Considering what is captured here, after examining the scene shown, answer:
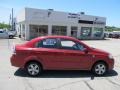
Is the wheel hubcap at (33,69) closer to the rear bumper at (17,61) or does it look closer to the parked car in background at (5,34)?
the rear bumper at (17,61)

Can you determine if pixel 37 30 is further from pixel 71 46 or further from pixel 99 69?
pixel 99 69

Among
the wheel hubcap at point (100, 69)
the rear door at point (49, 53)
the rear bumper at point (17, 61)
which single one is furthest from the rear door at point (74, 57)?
the rear bumper at point (17, 61)

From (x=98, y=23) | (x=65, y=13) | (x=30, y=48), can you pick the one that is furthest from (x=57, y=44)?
(x=98, y=23)

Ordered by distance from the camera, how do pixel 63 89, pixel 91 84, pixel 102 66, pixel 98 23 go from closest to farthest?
pixel 63 89 < pixel 91 84 < pixel 102 66 < pixel 98 23

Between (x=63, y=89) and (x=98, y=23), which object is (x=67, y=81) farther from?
(x=98, y=23)

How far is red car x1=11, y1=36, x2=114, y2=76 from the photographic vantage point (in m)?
8.09

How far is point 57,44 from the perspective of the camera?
27.3 feet

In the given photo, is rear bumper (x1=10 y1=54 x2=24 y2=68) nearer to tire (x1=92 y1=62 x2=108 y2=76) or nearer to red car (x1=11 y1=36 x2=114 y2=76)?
red car (x1=11 y1=36 x2=114 y2=76)

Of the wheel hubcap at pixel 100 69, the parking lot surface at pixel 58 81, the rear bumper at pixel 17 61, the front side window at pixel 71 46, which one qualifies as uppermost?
the front side window at pixel 71 46

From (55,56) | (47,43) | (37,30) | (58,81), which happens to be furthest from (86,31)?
(58,81)

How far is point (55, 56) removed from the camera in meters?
8.17

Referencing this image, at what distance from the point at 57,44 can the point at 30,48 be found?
3.53ft

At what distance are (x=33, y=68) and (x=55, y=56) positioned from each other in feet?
3.20

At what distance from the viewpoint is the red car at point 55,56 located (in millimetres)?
8086
